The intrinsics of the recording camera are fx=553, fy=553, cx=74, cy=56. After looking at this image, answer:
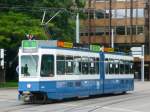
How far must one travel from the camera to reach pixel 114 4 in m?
94.5

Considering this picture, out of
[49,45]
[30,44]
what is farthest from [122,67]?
[30,44]

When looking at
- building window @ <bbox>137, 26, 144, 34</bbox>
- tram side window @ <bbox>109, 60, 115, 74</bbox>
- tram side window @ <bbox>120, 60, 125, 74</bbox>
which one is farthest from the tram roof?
building window @ <bbox>137, 26, 144, 34</bbox>

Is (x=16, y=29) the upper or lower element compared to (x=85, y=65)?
upper

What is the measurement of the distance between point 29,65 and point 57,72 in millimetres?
1542

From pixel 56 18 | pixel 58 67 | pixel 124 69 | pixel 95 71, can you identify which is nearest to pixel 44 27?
pixel 56 18

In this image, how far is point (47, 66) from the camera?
28375 mm

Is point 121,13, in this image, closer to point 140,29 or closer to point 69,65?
point 140,29

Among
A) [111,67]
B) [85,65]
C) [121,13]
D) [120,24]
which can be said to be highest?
[121,13]

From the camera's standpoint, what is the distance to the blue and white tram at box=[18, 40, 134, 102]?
92.4 ft

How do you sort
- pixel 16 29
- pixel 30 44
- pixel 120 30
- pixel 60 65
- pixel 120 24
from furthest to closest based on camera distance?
pixel 120 30 < pixel 120 24 < pixel 16 29 < pixel 60 65 < pixel 30 44

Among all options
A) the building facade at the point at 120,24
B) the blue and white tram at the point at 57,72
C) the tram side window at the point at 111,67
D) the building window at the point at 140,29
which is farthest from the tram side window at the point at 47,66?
the building window at the point at 140,29

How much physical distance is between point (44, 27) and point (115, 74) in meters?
19.1

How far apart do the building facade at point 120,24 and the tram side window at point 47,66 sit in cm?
6372

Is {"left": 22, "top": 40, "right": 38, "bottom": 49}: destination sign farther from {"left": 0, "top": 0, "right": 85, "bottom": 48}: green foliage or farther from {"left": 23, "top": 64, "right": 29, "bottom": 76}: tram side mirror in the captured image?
{"left": 0, "top": 0, "right": 85, "bottom": 48}: green foliage
